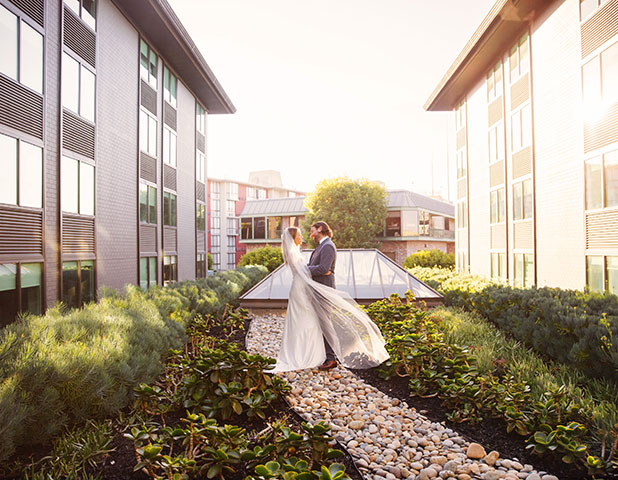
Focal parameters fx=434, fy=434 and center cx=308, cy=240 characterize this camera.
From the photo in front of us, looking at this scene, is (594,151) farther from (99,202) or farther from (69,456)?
(99,202)

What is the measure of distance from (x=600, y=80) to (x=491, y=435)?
37.0 feet

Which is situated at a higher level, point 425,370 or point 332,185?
point 332,185

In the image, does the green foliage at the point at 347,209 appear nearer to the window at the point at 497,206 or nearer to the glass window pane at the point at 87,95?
the window at the point at 497,206

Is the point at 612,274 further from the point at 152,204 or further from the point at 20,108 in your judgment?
the point at 152,204

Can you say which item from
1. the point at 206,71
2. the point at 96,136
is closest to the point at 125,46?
the point at 96,136

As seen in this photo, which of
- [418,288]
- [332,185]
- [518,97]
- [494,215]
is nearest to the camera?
[418,288]

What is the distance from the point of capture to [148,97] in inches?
677

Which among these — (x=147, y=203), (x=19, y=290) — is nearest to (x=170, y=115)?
(x=147, y=203)

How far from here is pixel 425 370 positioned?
214 inches

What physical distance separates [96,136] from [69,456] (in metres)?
11.9

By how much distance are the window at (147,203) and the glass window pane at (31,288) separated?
6.01 metres

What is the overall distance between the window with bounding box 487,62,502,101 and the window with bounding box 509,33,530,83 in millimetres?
1143

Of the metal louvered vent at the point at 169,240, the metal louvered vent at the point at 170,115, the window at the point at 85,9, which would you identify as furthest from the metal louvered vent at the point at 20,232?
the metal louvered vent at the point at 170,115

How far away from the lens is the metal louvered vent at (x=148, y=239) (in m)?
16.3
